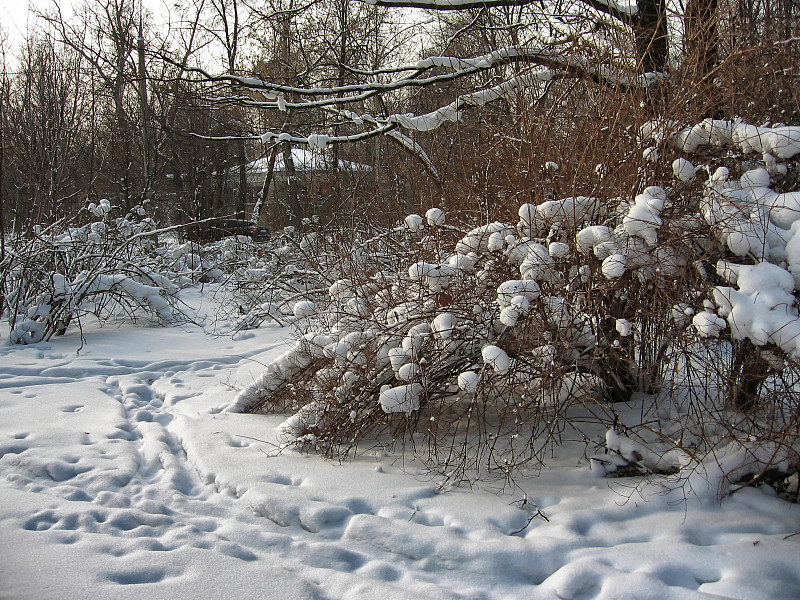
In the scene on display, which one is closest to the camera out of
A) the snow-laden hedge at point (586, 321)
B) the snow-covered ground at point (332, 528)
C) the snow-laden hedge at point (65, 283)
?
the snow-covered ground at point (332, 528)

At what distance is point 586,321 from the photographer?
3.30 m

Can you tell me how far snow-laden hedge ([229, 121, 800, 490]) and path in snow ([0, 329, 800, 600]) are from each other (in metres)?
0.33

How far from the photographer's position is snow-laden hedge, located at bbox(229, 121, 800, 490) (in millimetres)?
2639

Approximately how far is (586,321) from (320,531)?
5.58ft

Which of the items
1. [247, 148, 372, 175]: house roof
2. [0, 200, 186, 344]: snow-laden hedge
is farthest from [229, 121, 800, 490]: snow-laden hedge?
[0, 200, 186, 344]: snow-laden hedge

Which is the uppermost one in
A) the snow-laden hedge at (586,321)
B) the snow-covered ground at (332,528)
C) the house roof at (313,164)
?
the house roof at (313,164)

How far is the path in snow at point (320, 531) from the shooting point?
2.35m

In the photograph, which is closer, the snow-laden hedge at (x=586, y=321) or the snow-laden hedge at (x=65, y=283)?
the snow-laden hedge at (x=586, y=321)

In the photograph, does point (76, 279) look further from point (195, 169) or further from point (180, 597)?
point (195, 169)

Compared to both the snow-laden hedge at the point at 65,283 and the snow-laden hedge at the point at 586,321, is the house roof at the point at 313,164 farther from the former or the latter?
the snow-laden hedge at the point at 586,321

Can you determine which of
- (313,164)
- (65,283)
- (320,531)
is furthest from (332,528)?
(313,164)

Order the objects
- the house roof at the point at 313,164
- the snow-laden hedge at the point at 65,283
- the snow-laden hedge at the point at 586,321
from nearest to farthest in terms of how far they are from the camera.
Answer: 1. the snow-laden hedge at the point at 586,321
2. the snow-laden hedge at the point at 65,283
3. the house roof at the point at 313,164

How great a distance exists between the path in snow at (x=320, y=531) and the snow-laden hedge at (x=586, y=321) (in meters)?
0.33

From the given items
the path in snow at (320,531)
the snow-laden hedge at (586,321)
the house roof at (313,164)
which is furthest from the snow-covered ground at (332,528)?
the house roof at (313,164)
